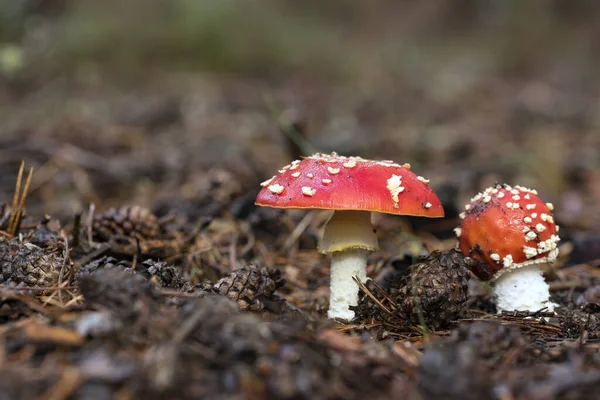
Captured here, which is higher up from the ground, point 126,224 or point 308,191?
point 308,191

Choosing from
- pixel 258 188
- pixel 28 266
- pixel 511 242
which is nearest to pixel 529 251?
pixel 511 242

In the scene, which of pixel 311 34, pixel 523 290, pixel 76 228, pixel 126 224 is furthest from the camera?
pixel 311 34

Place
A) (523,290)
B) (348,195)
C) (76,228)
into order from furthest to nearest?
(76,228)
(523,290)
(348,195)

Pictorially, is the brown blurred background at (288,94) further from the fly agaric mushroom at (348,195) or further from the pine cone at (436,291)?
the pine cone at (436,291)

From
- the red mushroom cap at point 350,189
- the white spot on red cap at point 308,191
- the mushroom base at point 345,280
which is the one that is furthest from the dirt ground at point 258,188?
the white spot on red cap at point 308,191

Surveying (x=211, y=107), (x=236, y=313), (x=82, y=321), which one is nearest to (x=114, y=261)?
(x=82, y=321)

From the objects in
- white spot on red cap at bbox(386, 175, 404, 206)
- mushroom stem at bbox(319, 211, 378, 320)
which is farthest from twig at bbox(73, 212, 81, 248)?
white spot on red cap at bbox(386, 175, 404, 206)

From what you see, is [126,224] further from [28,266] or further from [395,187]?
[395,187]

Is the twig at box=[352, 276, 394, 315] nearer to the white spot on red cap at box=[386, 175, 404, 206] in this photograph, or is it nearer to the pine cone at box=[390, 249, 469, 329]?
the pine cone at box=[390, 249, 469, 329]
